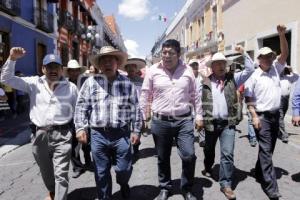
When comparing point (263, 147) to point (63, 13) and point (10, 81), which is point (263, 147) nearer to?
point (10, 81)

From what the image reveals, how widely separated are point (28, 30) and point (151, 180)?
14.6m

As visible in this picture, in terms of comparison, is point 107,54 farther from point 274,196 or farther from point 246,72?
point 274,196

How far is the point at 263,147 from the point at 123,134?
1.66 m

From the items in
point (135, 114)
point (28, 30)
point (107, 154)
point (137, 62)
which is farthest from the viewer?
point (28, 30)

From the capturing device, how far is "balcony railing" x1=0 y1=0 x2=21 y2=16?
14.0 m

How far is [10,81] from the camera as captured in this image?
12.9 ft

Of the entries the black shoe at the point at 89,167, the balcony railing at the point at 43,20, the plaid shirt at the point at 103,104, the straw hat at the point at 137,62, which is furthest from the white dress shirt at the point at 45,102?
the balcony railing at the point at 43,20

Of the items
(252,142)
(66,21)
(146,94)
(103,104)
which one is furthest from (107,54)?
(66,21)

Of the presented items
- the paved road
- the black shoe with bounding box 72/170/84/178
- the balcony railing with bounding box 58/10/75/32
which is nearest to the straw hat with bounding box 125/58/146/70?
the paved road

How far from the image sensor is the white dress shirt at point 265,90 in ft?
14.9

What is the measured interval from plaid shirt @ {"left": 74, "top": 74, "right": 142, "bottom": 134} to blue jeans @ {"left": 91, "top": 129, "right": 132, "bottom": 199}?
0.35 ft

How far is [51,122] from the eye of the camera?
13.3ft

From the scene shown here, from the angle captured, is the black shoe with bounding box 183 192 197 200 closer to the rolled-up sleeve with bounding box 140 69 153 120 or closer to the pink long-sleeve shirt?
the pink long-sleeve shirt

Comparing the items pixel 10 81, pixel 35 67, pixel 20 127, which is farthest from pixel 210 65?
pixel 35 67
